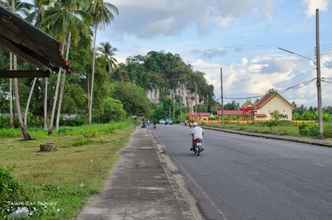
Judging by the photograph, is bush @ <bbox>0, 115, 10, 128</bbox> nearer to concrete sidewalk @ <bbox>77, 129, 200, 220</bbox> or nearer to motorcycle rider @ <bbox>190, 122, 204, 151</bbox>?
motorcycle rider @ <bbox>190, 122, 204, 151</bbox>

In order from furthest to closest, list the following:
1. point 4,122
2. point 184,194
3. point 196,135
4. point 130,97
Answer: point 130,97
point 4,122
point 196,135
point 184,194

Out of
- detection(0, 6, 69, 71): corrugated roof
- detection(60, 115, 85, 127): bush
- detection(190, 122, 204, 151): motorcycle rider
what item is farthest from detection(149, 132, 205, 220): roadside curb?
detection(60, 115, 85, 127): bush

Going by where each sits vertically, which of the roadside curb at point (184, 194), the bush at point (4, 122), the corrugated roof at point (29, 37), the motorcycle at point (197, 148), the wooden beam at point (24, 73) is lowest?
the roadside curb at point (184, 194)

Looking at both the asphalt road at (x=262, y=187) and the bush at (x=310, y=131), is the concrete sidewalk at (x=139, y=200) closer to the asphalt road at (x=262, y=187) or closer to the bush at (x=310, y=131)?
the asphalt road at (x=262, y=187)

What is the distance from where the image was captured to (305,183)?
1405 cm

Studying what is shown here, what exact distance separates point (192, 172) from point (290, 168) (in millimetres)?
3189

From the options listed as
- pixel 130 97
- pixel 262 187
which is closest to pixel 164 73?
pixel 130 97

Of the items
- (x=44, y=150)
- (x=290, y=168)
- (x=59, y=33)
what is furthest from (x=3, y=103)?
(x=290, y=168)

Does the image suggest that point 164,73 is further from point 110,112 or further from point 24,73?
point 24,73

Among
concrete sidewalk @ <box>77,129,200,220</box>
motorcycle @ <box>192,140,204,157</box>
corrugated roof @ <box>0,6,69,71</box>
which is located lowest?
concrete sidewalk @ <box>77,129,200,220</box>

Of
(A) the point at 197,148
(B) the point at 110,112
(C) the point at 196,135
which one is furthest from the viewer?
(B) the point at 110,112

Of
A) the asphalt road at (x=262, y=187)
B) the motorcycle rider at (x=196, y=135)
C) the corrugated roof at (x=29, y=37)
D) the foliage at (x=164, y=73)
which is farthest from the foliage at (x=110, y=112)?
the corrugated roof at (x=29, y=37)

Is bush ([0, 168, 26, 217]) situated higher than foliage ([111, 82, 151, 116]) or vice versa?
foliage ([111, 82, 151, 116])

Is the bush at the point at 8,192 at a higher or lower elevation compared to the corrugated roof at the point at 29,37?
lower
